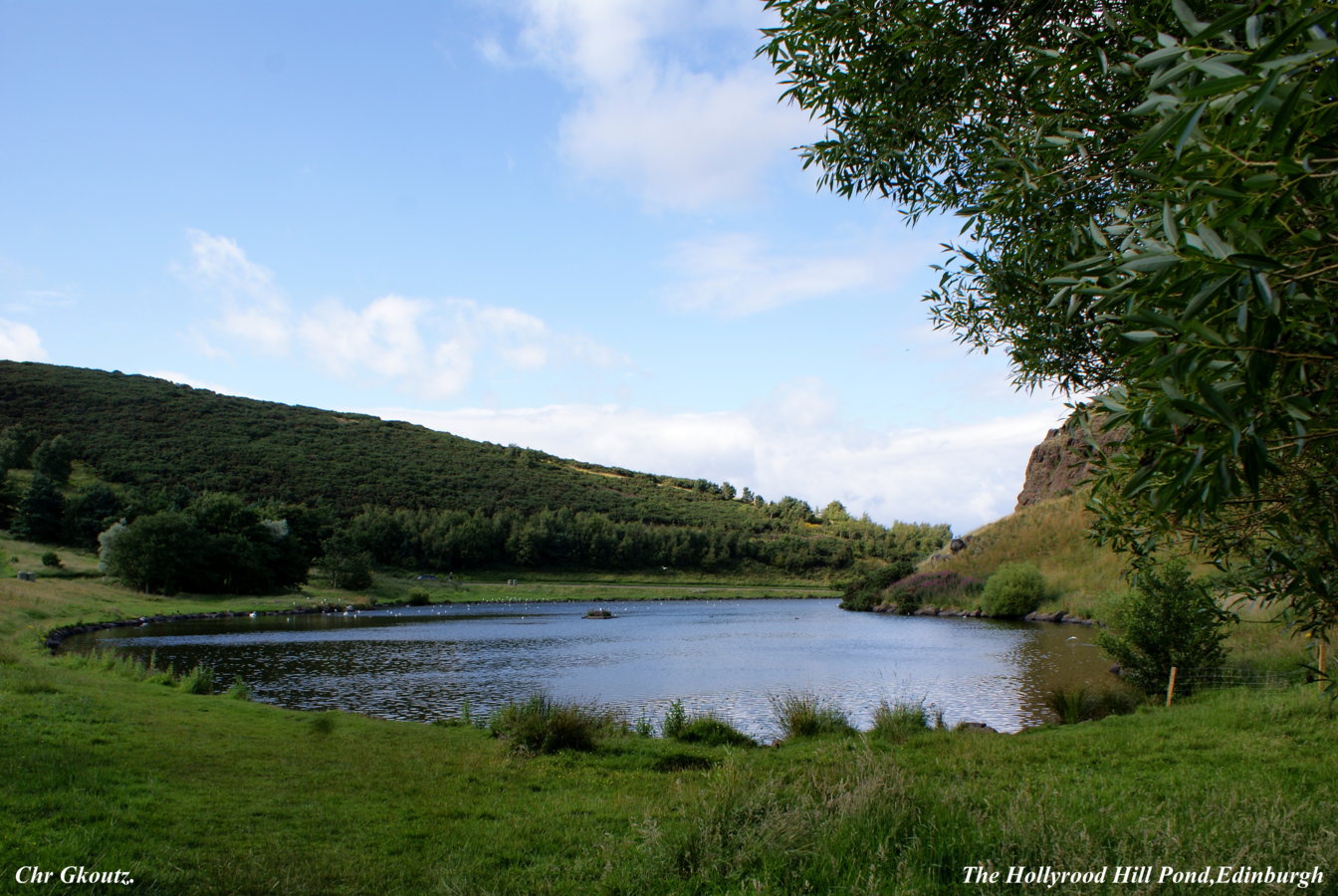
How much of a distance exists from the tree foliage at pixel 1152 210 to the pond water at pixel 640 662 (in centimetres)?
1181

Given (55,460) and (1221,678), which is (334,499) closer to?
(55,460)

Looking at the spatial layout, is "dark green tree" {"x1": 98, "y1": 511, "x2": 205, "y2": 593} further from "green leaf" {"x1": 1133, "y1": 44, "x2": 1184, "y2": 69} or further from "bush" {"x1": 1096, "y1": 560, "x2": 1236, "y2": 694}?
"green leaf" {"x1": 1133, "y1": 44, "x2": 1184, "y2": 69}

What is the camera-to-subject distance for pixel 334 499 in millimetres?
96125

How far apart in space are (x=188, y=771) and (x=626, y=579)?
316ft

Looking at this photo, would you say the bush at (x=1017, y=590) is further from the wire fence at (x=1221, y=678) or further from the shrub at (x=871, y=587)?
the wire fence at (x=1221, y=678)

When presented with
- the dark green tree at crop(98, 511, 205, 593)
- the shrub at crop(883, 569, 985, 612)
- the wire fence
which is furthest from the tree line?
the wire fence

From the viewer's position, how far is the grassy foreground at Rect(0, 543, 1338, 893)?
4480 mm

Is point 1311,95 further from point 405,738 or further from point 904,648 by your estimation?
point 904,648

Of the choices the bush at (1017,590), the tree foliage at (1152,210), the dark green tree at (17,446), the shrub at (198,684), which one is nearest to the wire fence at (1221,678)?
the tree foliage at (1152,210)

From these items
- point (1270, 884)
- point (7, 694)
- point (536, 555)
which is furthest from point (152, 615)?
point (536, 555)

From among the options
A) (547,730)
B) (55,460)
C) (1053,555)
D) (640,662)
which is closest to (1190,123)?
(547,730)

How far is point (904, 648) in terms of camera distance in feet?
106

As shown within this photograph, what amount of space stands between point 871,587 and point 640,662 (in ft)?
141

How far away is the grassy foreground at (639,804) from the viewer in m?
4.48
